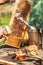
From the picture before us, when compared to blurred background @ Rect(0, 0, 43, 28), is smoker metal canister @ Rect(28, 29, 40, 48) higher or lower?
lower

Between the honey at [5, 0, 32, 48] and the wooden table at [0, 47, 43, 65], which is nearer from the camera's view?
the wooden table at [0, 47, 43, 65]

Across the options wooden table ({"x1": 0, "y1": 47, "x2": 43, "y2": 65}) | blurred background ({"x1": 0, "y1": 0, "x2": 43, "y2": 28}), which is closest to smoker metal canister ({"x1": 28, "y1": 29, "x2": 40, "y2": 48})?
blurred background ({"x1": 0, "y1": 0, "x2": 43, "y2": 28})

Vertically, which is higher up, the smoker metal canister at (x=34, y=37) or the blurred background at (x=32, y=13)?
the blurred background at (x=32, y=13)

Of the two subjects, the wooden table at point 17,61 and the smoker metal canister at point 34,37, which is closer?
the wooden table at point 17,61

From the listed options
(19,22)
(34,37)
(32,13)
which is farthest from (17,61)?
(32,13)

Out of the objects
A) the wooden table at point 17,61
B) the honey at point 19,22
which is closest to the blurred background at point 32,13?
the honey at point 19,22

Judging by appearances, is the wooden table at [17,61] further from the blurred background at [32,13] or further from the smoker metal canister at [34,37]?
the blurred background at [32,13]

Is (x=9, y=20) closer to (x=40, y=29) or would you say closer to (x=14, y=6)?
(x=14, y=6)

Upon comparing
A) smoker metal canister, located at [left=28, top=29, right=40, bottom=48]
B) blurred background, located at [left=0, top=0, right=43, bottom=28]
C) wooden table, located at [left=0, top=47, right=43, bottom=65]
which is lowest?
wooden table, located at [left=0, top=47, right=43, bottom=65]

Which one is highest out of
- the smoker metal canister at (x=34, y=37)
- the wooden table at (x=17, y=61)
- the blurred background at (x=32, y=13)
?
the blurred background at (x=32, y=13)

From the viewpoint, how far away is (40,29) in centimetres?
470

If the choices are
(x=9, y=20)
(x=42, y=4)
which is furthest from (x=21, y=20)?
(x=42, y=4)

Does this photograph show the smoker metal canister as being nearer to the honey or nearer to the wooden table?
the honey

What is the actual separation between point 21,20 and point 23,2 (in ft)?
1.44
